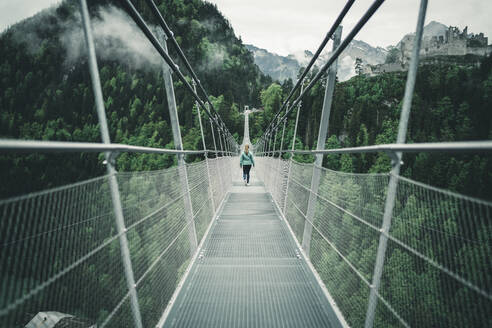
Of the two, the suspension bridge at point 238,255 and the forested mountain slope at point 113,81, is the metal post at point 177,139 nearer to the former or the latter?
the suspension bridge at point 238,255

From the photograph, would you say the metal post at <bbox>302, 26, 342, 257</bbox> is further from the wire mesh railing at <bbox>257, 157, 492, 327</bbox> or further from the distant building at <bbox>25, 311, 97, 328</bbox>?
the distant building at <bbox>25, 311, 97, 328</bbox>

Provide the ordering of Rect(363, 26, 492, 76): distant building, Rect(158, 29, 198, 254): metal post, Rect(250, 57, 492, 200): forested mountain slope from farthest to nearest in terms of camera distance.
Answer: Rect(363, 26, 492, 76): distant building
Rect(250, 57, 492, 200): forested mountain slope
Rect(158, 29, 198, 254): metal post

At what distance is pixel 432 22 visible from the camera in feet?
483

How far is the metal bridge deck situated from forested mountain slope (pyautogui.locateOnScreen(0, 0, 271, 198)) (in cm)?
3275

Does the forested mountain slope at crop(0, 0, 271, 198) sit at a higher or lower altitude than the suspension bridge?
higher

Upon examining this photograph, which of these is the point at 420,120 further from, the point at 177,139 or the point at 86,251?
the point at 86,251

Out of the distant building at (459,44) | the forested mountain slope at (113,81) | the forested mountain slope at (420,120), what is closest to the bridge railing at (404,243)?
the forested mountain slope at (420,120)

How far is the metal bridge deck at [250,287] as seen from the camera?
1.90 meters

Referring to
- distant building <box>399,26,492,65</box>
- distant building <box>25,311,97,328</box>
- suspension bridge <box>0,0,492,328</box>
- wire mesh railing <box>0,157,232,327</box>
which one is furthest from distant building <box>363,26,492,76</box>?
distant building <box>25,311,97,328</box>

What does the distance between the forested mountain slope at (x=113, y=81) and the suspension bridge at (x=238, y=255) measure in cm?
3349

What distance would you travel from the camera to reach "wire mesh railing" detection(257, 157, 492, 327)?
2.61ft


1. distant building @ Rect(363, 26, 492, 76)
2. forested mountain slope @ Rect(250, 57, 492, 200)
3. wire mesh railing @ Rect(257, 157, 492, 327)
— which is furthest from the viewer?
distant building @ Rect(363, 26, 492, 76)

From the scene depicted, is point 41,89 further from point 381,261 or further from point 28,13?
point 381,261

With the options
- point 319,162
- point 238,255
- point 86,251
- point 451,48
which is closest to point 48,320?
point 86,251
